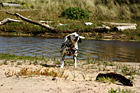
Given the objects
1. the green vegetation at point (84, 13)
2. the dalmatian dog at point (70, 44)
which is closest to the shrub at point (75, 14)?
the green vegetation at point (84, 13)

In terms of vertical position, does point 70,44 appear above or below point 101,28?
above

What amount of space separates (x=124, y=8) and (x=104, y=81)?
22297 mm

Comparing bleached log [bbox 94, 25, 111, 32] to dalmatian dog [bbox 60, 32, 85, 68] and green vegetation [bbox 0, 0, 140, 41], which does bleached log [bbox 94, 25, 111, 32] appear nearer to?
green vegetation [bbox 0, 0, 140, 41]

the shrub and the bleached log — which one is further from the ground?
the shrub

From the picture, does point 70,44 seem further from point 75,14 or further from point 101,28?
point 75,14

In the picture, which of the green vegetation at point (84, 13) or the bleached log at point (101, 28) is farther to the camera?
the green vegetation at point (84, 13)

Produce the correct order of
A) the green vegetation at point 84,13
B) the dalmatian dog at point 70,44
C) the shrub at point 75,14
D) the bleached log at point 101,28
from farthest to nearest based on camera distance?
the shrub at point 75,14 → the green vegetation at point 84,13 → the bleached log at point 101,28 → the dalmatian dog at point 70,44

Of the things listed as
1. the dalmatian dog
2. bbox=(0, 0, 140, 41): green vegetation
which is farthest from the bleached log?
the dalmatian dog

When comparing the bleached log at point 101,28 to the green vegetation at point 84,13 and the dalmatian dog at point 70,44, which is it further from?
the dalmatian dog at point 70,44

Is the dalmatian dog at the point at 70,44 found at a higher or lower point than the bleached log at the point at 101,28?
higher

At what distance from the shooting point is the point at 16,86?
5035 millimetres

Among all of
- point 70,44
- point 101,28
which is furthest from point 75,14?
point 70,44

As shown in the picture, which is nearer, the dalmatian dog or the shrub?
the dalmatian dog

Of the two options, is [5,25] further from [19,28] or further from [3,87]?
[3,87]
